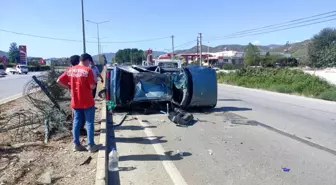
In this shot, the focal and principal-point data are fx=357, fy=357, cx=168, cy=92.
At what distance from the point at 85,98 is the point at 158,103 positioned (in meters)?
6.20

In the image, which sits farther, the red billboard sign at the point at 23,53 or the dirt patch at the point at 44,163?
the red billboard sign at the point at 23,53

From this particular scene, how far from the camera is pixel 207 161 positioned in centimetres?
620

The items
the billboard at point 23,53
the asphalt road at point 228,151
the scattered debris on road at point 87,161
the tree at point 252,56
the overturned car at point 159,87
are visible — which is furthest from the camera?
the billboard at point 23,53

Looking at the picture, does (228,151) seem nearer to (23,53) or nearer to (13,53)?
(23,53)

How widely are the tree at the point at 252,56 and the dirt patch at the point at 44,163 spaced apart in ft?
295

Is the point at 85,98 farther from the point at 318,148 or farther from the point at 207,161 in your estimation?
the point at 318,148

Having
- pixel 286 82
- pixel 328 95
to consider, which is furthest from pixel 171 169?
pixel 286 82

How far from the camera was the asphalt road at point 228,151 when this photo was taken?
5.36 m

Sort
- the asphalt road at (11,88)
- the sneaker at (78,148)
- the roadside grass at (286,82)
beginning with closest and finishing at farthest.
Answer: the sneaker at (78,148) → the asphalt road at (11,88) → the roadside grass at (286,82)

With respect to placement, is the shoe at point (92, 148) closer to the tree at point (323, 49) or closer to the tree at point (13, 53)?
the tree at point (323, 49)

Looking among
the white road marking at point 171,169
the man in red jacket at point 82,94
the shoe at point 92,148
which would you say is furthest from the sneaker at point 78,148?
the white road marking at point 171,169

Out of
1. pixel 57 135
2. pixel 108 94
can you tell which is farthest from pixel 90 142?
pixel 108 94

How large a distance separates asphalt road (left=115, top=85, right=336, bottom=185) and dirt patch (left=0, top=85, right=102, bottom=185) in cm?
65

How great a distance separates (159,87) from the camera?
11945mm
